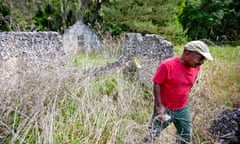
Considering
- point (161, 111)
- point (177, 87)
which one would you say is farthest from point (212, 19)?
point (161, 111)

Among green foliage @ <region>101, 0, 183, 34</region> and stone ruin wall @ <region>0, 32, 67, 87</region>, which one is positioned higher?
green foliage @ <region>101, 0, 183, 34</region>

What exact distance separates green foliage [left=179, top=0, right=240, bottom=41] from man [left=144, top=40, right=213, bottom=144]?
11.7 m

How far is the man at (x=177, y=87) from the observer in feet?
10.7

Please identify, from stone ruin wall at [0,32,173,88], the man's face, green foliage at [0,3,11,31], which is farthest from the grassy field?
green foliage at [0,3,11,31]

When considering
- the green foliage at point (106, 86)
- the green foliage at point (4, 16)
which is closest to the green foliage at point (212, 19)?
the green foliage at point (4, 16)

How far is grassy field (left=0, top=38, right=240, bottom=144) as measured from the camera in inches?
133

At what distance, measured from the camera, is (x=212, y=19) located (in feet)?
47.5

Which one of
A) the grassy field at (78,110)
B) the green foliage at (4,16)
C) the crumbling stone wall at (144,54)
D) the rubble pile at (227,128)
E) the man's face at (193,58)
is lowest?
the rubble pile at (227,128)

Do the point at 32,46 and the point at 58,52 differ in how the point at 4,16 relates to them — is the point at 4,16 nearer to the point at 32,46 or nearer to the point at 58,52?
the point at 32,46

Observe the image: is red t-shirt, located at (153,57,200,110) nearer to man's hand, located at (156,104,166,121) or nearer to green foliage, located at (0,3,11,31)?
man's hand, located at (156,104,166,121)

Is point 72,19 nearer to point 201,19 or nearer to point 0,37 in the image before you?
point 201,19

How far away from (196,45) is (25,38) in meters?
3.31

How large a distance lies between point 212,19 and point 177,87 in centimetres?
1186

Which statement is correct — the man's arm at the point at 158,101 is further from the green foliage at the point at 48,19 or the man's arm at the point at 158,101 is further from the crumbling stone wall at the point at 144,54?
the green foliage at the point at 48,19
